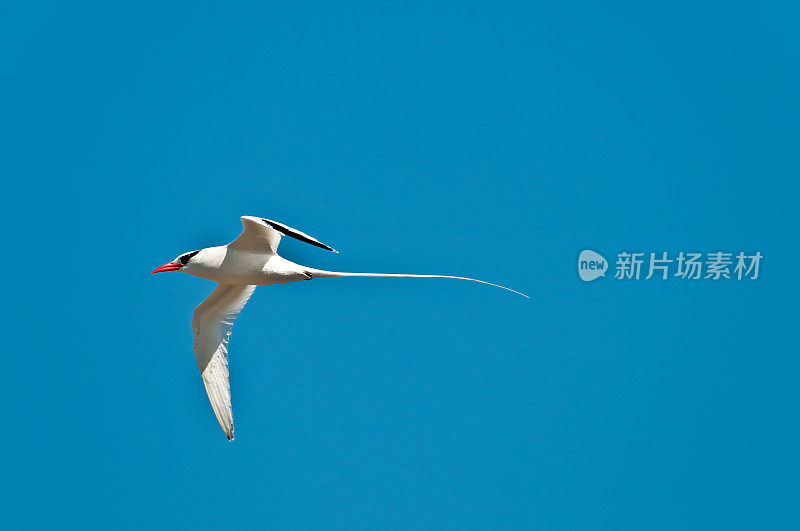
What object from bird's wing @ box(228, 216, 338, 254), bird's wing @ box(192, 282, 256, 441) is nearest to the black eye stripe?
bird's wing @ box(228, 216, 338, 254)

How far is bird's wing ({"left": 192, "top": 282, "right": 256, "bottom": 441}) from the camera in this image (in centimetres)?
897

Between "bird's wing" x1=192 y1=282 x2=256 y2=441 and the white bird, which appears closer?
the white bird

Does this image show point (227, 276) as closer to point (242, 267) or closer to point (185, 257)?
point (242, 267)

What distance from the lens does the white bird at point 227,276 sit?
8164 mm

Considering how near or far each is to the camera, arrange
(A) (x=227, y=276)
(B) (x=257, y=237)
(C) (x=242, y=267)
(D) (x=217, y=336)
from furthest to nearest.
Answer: (D) (x=217, y=336)
(A) (x=227, y=276)
(C) (x=242, y=267)
(B) (x=257, y=237)

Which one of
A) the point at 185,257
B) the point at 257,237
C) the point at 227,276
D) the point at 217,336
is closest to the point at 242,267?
the point at 227,276

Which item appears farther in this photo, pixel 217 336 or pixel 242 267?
pixel 217 336

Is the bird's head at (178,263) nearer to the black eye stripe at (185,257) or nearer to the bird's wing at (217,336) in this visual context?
the black eye stripe at (185,257)

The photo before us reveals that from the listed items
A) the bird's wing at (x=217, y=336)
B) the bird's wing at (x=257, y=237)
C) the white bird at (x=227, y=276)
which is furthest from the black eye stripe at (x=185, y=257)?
the bird's wing at (x=217, y=336)

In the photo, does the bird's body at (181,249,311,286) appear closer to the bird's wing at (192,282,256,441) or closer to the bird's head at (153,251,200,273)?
the bird's head at (153,251,200,273)

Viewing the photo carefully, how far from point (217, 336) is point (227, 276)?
2.86 feet

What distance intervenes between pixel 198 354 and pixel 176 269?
975mm

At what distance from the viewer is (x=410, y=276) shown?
27.2 feet

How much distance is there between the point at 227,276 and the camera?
27.7 ft
